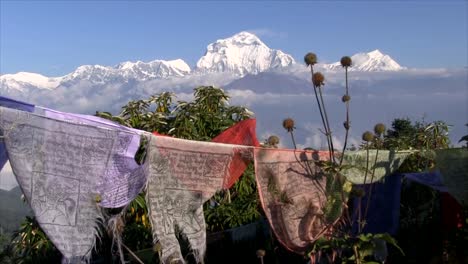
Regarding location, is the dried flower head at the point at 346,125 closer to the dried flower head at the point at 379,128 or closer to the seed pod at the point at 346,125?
the seed pod at the point at 346,125

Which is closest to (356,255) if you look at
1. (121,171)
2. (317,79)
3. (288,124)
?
(288,124)

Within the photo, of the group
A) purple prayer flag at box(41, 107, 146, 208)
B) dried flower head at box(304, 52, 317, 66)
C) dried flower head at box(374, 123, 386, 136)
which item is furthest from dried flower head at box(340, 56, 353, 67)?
purple prayer flag at box(41, 107, 146, 208)

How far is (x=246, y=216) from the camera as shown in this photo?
7.94 metres

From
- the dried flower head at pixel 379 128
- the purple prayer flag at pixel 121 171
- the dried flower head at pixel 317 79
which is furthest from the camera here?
the dried flower head at pixel 379 128

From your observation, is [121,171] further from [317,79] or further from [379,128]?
[379,128]

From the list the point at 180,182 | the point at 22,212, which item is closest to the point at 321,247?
the point at 180,182

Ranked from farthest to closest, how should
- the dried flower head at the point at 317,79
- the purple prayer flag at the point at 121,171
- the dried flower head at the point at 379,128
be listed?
1. the dried flower head at the point at 379,128
2. the purple prayer flag at the point at 121,171
3. the dried flower head at the point at 317,79

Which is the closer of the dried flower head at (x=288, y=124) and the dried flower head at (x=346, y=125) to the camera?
the dried flower head at (x=346, y=125)

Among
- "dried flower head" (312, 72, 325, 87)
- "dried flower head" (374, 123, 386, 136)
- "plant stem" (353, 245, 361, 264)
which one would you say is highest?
"dried flower head" (312, 72, 325, 87)

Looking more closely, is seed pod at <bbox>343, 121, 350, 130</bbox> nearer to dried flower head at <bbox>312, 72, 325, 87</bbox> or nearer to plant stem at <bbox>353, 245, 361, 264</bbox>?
dried flower head at <bbox>312, 72, 325, 87</bbox>

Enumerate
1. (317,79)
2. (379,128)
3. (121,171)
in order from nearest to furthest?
(317,79) → (121,171) → (379,128)

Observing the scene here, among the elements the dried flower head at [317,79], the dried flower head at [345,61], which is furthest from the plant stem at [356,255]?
the dried flower head at [345,61]

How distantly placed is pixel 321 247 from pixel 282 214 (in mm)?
461

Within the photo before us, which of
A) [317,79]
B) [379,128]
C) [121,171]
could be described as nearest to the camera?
[317,79]
